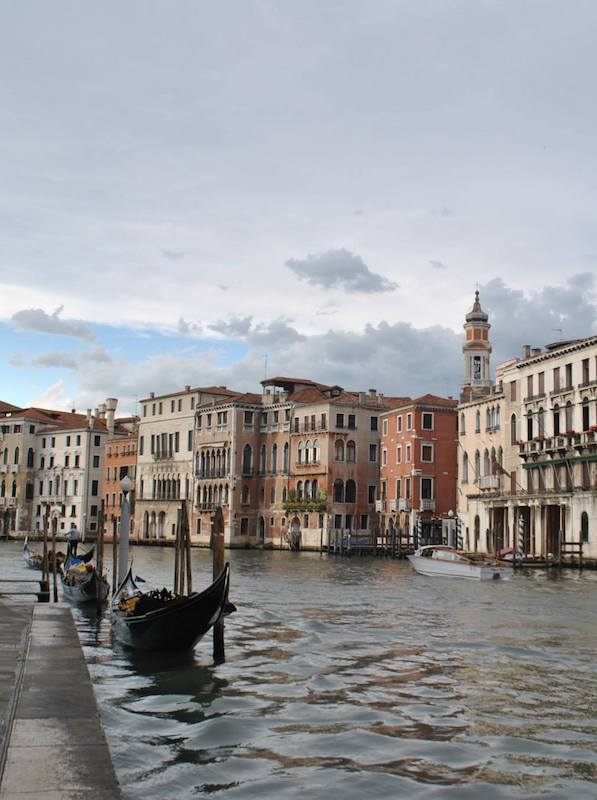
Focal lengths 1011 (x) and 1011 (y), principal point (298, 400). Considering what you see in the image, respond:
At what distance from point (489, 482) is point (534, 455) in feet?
11.5

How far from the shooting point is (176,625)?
12.3m

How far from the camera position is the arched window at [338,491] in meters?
56.8

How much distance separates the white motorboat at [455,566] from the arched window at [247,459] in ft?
94.9

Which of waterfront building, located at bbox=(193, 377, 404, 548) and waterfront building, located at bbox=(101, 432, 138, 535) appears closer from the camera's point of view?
waterfront building, located at bbox=(193, 377, 404, 548)

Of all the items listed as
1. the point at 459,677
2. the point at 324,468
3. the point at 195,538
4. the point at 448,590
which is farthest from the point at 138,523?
the point at 459,677

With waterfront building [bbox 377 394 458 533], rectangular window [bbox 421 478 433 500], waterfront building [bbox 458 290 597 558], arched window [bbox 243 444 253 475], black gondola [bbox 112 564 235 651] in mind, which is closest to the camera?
black gondola [bbox 112 564 235 651]

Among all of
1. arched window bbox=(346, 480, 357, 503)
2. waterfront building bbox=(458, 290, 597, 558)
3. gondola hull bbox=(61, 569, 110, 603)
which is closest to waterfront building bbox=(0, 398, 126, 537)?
arched window bbox=(346, 480, 357, 503)

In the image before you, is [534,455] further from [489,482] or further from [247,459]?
[247,459]

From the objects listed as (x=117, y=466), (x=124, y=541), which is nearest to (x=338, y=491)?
(x=117, y=466)

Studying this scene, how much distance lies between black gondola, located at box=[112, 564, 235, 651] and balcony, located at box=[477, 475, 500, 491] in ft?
110

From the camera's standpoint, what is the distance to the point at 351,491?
57312mm

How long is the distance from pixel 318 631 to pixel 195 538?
51.7 metres

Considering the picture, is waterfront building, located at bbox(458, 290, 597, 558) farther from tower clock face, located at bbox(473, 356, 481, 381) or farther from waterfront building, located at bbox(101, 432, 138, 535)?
waterfront building, located at bbox(101, 432, 138, 535)

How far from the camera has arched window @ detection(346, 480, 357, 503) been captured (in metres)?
57.2
